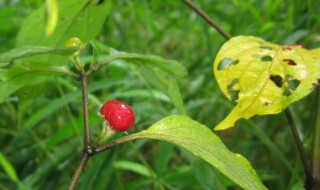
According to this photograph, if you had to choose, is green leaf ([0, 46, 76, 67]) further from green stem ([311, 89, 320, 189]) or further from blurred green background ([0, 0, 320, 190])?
blurred green background ([0, 0, 320, 190])

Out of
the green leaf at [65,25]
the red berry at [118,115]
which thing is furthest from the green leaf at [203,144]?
the green leaf at [65,25]

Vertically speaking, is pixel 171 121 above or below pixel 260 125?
above

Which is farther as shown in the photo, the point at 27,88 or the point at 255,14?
the point at 255,14

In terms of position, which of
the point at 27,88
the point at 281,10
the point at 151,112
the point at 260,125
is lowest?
the point at 260,125

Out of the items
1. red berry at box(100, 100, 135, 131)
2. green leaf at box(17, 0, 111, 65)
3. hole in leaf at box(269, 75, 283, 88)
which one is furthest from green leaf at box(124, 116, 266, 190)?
green leaf at box(17, 0, 111, 65)

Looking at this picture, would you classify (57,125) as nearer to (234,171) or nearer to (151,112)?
(151,112)

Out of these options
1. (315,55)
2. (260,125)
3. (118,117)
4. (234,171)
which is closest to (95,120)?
(118,117)
